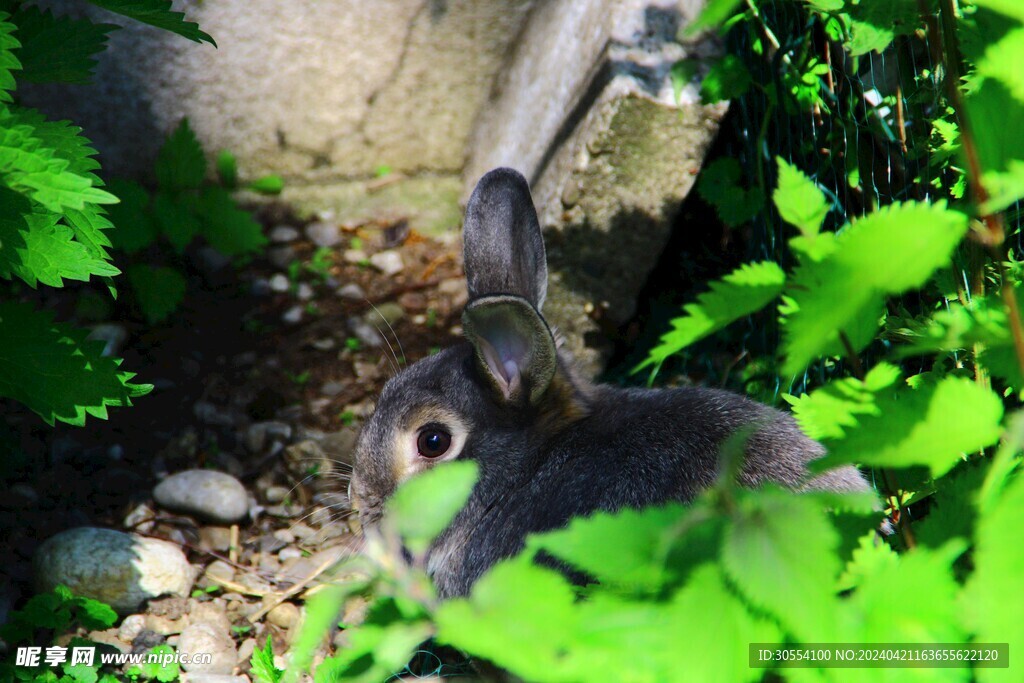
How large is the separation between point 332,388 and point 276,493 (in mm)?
654

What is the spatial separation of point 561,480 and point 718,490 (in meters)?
1.68

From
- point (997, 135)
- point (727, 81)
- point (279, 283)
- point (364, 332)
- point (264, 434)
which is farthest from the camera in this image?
point (279, 283)

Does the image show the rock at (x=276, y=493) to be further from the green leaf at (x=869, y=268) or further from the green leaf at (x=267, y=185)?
the green leaf at (x=869, y=268)

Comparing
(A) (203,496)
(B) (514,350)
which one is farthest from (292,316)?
(B) (514,350)

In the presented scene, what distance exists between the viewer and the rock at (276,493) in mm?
4016

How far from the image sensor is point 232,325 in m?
4.67

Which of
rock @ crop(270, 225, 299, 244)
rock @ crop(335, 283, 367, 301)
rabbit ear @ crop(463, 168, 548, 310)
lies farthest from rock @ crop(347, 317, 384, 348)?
rabbit ear @ crop(463, 168, 548, 310)

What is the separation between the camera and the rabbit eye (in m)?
3.18

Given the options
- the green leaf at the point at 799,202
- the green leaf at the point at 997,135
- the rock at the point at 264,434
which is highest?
the green leaf at the point at 997,135

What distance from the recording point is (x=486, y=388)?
3166 millimetres

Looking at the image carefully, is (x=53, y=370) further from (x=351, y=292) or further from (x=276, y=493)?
(x=351, y=292)

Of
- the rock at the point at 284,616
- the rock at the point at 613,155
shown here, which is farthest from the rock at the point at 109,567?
the rock at the point at 613,155

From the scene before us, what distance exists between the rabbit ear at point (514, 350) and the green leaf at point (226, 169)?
8.75ft

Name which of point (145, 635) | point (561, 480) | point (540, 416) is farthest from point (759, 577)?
point (145, 635)
